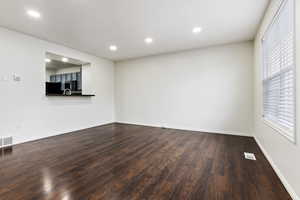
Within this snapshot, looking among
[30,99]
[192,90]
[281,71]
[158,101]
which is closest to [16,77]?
[30,99]

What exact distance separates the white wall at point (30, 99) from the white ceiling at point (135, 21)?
13.1 inches

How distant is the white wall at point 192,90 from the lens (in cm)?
387

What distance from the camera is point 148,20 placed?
2777 millimetres

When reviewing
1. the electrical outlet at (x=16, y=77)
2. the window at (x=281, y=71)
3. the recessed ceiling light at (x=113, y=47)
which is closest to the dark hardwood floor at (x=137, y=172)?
the window at (x=281, y=71)

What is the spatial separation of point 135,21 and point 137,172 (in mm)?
2704

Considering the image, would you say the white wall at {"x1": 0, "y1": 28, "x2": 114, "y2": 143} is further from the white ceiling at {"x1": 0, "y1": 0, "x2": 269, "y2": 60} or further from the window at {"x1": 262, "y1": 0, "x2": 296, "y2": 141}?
the window at {"x1": 262, "y1": 0, "x2": 296, "y2": 141}

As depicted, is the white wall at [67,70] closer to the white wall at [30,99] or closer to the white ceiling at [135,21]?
the white wall at [30,99]

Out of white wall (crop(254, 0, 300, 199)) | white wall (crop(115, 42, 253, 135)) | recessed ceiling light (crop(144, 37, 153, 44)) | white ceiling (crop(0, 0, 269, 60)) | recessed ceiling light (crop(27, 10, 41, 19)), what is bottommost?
white wall (crop(254, 0, 300, 199))

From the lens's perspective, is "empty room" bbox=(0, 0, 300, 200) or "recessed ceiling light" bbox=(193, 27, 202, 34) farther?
"recessed ceiling light" bbox=(193, 27, 202, 34)

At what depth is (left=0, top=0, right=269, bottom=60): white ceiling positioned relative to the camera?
7.55 ft

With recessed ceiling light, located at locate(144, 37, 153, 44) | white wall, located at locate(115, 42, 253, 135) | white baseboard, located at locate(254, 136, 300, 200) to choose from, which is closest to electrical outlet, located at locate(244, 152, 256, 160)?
white baseboard, located at locate(254, 136, 300, 200)

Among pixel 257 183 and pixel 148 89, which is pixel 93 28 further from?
pixel 257 183

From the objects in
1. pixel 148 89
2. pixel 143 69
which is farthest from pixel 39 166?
pixel 143 69

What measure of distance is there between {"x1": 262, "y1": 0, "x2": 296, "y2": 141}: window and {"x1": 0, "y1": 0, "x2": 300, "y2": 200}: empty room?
2cm
